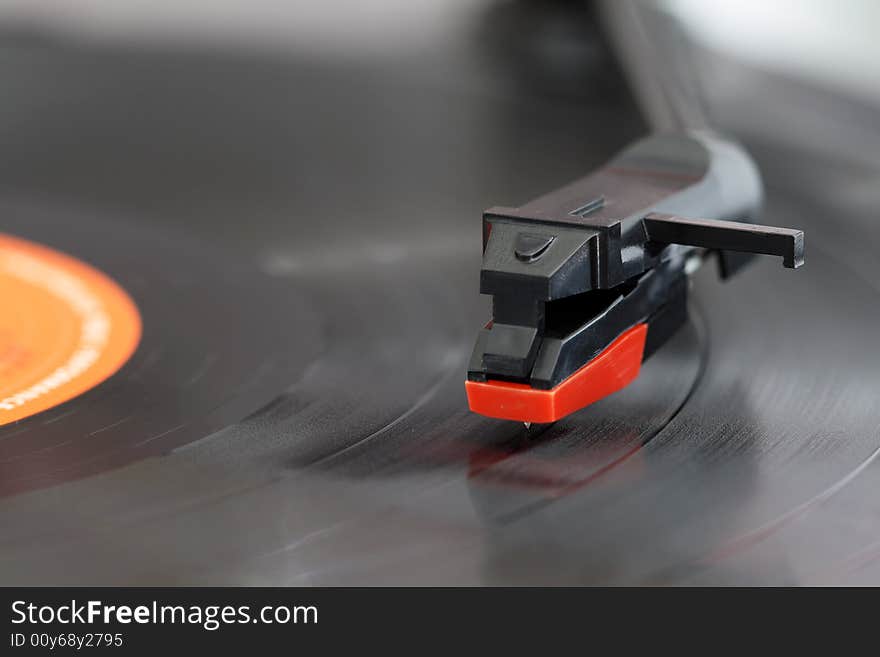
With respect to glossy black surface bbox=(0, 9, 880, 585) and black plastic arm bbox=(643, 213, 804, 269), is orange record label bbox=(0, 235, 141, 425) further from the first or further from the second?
black plastic arm bbox=(643, 213, 804, 269)

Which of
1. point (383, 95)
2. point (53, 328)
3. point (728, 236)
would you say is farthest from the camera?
point (383, 95)

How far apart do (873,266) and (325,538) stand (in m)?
0.64

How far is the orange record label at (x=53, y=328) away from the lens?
42.3 inches

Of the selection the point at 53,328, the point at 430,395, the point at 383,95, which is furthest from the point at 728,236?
the point at 383,95

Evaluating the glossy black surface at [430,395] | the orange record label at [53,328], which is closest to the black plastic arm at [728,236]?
the glossy black surface at [430,395]

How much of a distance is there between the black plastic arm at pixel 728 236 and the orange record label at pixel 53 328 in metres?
0.42

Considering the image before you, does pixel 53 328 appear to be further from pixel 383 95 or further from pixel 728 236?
pixel 383 95

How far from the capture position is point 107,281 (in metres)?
1.31

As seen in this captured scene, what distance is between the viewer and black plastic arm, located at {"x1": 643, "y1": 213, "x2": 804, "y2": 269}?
906mm

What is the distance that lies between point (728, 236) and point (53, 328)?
0.58m

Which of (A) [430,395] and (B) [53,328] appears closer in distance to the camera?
(A) [430,395]

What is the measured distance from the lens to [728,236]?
3.04 ft
